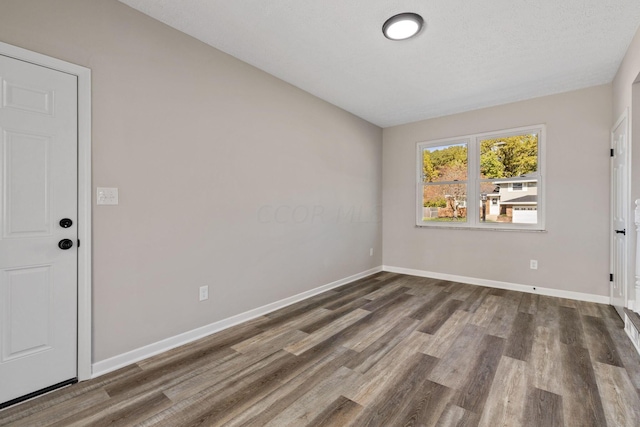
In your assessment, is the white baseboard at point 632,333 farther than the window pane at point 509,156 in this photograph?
No

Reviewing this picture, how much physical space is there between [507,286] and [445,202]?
1.50 metres

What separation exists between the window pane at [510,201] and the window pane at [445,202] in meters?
0.27

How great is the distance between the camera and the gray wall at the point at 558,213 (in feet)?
11.4

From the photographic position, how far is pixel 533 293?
12.7ft

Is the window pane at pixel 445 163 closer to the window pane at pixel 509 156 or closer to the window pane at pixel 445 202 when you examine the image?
the window pane at pixel 445 202

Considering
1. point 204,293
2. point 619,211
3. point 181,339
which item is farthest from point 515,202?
point 181,339

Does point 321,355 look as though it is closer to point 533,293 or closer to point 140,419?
point 140,419

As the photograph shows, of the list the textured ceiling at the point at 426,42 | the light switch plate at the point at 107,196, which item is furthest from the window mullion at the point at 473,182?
the light switch plate at the point at 107,196

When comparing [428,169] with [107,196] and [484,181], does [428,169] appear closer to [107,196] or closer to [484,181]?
[484,181]

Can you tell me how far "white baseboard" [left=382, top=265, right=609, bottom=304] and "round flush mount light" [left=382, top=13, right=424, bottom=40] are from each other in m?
Answer: 3.54

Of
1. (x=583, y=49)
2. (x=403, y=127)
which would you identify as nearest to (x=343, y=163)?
(x=403, y=127)

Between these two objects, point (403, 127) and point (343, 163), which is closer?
point (343, 163)

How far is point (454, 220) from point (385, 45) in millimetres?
3011

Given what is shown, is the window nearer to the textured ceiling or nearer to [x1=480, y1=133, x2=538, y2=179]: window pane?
[x1=480, y1=133, x2=538, y2=179]: window pane
